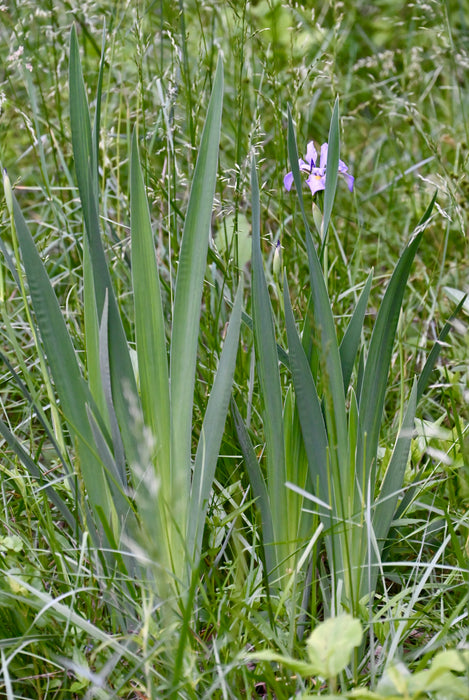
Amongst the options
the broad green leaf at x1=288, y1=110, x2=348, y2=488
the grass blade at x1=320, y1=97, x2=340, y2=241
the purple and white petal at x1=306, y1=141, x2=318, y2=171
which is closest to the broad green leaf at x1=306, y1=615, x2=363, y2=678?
the broad green leaf at x1=288, y1=110, x2=348, y2=488

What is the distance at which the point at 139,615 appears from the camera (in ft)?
3.74

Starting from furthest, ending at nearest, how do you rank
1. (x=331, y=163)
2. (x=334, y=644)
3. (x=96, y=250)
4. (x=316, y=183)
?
(x=316, y=183), (x=331, y=163), (x=96, y=250), (x=334, y=644)

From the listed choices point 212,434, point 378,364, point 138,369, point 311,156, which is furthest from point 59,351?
point 311,156

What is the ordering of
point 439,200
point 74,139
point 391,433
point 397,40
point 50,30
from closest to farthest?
point 74,139, point 391,433, point 50,30, point 439,200, point 397,40

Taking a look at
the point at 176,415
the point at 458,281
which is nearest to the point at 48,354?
the point at 176,415

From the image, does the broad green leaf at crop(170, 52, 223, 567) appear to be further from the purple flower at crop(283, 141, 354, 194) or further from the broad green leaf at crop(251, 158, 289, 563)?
the purple flower at crop(283, 141, 354, 194)

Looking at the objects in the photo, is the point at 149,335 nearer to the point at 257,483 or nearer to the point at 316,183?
the point at 257,483

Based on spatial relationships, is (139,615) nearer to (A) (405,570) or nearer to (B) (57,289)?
(A) (405,570)

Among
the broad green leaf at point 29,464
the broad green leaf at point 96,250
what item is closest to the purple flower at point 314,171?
the broad green leaf at point 96,250

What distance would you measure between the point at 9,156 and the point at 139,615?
2244mm

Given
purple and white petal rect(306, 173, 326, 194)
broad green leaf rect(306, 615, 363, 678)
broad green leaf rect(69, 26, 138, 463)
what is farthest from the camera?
A: purple and white petal rect(306, 173, 326, 194)

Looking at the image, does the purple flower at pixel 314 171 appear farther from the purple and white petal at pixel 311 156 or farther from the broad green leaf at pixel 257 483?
the broad green leaf at pixel 257 483

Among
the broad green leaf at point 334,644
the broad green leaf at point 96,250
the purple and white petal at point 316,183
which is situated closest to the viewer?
the broad green leaf at point 334,644

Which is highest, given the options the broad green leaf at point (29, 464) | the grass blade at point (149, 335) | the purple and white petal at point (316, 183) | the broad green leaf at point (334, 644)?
the purple and white petal at point (316, 183)
